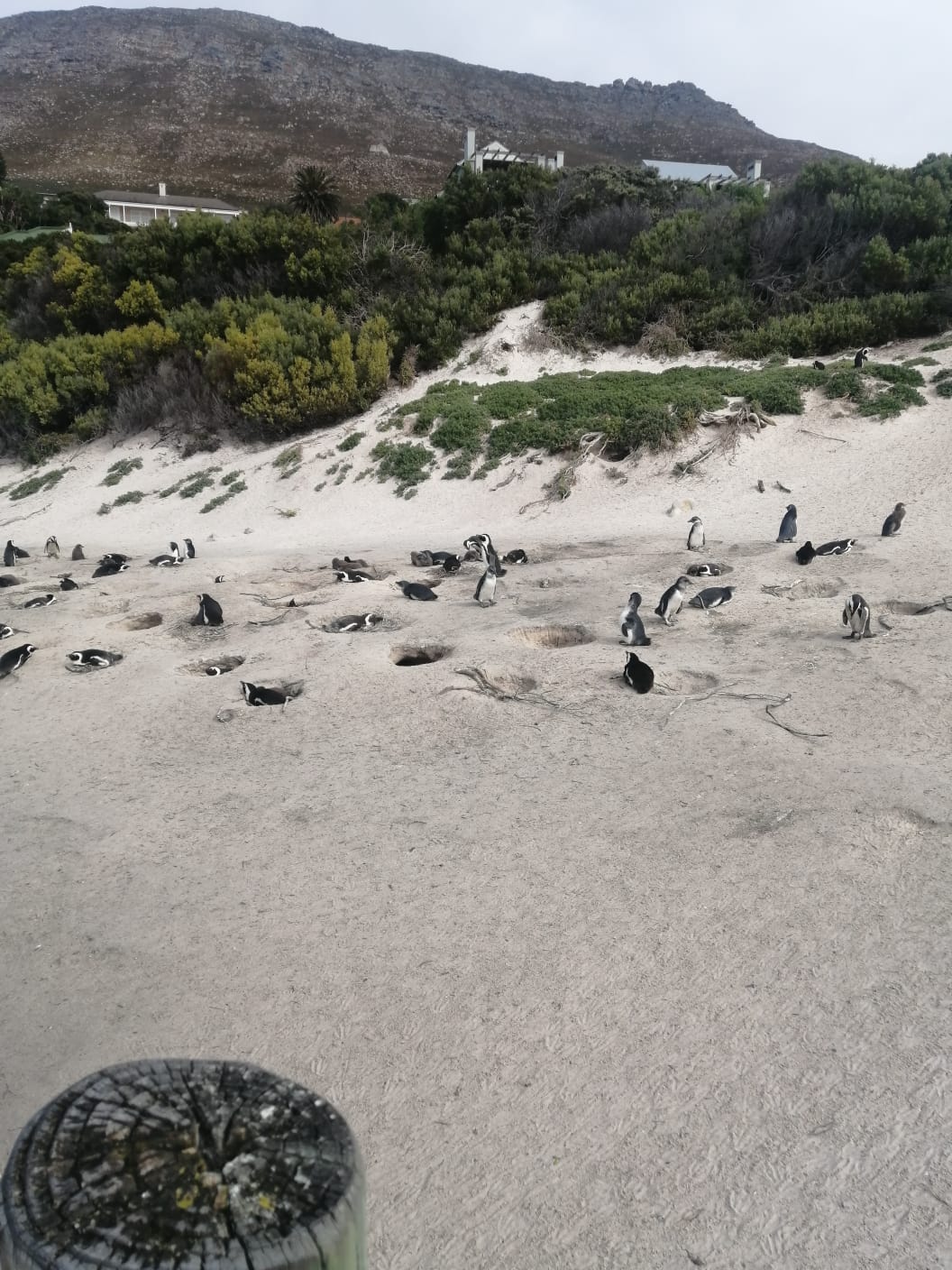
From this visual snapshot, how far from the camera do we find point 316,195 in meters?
31.2

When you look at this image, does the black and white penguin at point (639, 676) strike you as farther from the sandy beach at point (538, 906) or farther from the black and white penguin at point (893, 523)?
the black and white penguin at point (893, 523)

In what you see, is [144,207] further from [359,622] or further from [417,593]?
[359,622]

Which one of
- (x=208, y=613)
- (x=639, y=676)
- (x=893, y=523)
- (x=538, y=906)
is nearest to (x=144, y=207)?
(x=208, y=613)

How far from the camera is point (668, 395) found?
62.1ft

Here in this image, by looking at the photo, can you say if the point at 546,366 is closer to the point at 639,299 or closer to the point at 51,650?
the point at 639,299

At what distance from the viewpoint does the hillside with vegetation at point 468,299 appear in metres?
21.3

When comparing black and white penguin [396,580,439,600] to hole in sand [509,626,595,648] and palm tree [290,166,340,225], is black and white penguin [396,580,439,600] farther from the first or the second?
palm tree [290,166,340,225]

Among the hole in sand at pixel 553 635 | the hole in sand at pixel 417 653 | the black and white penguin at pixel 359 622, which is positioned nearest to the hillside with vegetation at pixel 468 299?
the hole in sand at pixel 553 635

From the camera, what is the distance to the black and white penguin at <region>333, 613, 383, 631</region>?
10.1m

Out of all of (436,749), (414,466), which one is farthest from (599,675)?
(414,466)

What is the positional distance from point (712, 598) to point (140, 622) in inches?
305

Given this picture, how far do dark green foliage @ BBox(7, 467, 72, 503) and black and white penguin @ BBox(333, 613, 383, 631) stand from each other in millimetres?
16366

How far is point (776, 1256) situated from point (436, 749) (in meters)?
4.54

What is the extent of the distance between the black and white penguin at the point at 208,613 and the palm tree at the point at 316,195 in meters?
24.5
